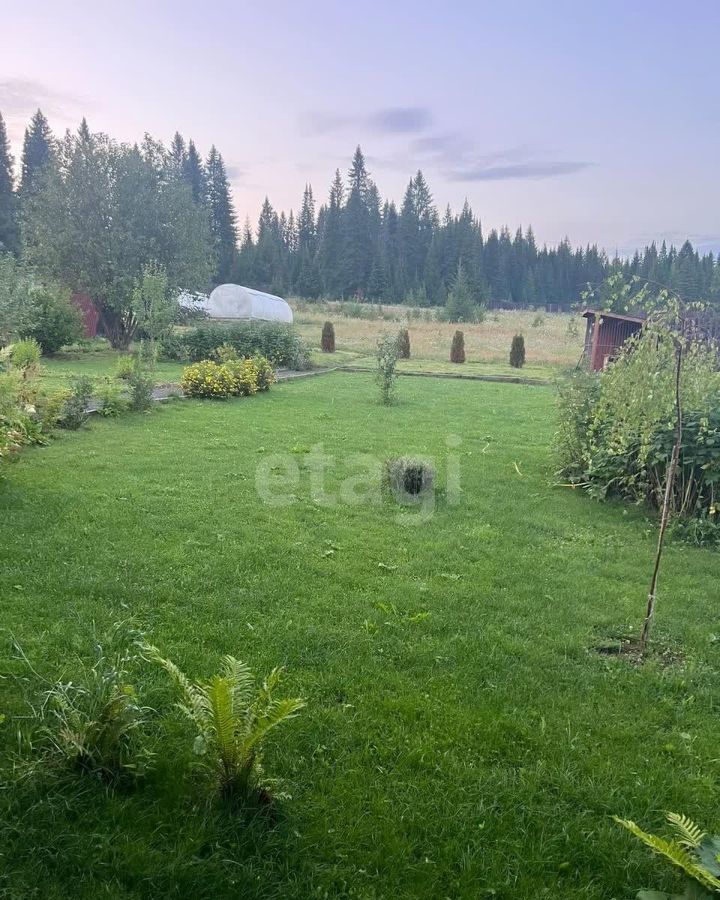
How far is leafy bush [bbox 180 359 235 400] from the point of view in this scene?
42.5 feet

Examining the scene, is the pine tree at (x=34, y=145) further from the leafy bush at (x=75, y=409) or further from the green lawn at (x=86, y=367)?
the leafy bush at (x=75, y=409)

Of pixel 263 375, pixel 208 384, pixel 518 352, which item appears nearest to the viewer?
pixel 208 384

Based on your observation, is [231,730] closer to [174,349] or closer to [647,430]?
[647,430]

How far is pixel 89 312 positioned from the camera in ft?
80.6

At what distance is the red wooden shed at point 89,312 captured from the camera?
22.8 meters

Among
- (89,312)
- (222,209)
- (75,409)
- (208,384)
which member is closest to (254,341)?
(208,384)

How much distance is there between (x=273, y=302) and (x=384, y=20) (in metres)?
26.6

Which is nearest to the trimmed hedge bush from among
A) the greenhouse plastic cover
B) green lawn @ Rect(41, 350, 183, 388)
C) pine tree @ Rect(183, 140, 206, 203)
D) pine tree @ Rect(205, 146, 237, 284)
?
green lawn @ Rect(41, 350, 183, 388)

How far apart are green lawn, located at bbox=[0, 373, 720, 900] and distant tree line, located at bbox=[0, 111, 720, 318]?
18.3 m

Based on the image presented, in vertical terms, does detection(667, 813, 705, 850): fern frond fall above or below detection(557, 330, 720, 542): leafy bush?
below

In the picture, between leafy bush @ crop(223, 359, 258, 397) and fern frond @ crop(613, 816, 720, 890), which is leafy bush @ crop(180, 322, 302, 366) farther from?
fern frond @ crop(613, 816, 720, 890)

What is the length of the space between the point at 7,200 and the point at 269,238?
21765mm

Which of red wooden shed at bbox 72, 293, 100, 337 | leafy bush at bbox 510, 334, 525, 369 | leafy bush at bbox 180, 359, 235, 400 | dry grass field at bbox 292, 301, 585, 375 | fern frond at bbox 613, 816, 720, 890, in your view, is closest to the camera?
fern frond at bbox 613, 816, 720, 890

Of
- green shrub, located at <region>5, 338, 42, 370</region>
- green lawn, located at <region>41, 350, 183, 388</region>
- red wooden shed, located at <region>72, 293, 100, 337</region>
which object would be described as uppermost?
red wooden shed, located at <region>72, 293, 100, 337</region>
